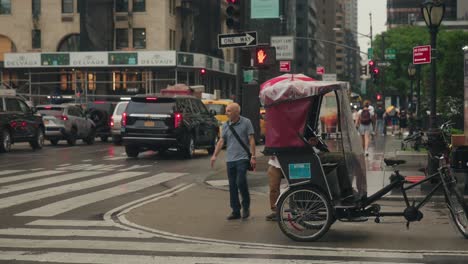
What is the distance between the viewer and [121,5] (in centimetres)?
6297

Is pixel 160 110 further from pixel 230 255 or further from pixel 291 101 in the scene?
pixel 230 255

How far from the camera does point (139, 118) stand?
73.9 ft

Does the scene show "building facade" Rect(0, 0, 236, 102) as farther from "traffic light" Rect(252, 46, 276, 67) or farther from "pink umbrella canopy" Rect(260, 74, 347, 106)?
"pink umbrella canopy" Rect(260, 74, 347, 106)

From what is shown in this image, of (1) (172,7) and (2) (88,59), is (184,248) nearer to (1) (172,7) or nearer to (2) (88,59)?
(2) (88,59)

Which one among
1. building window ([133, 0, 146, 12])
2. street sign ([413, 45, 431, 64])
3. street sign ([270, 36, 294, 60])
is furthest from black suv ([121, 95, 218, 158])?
building window ([133, 0, 146, 12])

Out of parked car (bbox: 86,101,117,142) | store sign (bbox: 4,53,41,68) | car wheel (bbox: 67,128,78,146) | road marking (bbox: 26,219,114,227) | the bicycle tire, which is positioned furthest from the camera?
store sign (bbox: 4,53,41,68)

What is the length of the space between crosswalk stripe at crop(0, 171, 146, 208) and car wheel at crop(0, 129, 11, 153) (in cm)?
839

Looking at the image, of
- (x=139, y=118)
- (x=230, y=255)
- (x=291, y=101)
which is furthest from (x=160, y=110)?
(x=230, y=255)

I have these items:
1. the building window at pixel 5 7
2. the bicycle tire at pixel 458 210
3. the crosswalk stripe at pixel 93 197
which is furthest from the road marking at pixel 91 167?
the building window at pixel 5 7

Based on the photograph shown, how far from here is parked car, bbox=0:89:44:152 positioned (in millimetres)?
25250

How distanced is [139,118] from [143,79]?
39749 mm

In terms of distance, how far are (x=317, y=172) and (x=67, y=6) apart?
58.5m

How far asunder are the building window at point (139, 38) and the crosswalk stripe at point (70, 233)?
5337 cm

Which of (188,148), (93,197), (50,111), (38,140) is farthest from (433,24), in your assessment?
(50,111)
